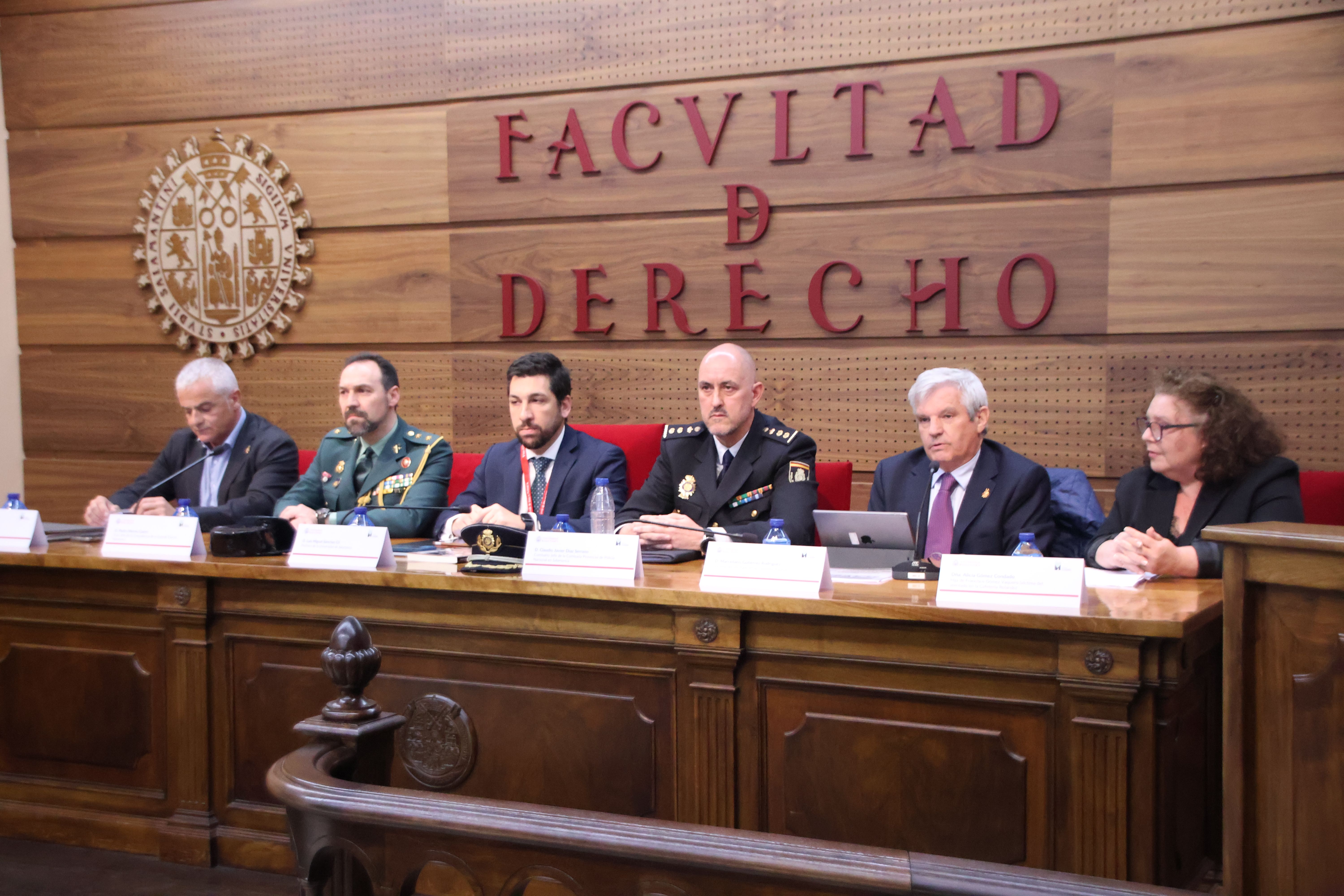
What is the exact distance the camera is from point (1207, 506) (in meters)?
2.57

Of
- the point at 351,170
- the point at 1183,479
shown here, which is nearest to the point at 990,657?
the point at 1183,479

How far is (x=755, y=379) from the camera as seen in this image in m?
3.29

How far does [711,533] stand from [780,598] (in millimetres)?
672

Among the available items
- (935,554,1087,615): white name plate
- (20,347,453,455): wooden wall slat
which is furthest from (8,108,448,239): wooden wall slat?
(935,554,1087,615): white name plate

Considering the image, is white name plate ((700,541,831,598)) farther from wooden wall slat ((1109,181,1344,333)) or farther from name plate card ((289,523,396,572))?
wooden wall slat ((1109,181,1344,333))

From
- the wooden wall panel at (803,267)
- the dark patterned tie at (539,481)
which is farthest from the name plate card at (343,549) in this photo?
the wooden wall panel at (803,267)

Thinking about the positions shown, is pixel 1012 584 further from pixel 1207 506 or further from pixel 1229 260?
pixel 1229 260

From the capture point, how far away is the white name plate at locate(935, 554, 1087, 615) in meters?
1.93

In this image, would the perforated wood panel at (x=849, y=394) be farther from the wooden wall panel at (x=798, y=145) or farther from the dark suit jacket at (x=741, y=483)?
the dark suit jacket at (x=741, y=483)

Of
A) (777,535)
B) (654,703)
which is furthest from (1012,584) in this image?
(654,703)

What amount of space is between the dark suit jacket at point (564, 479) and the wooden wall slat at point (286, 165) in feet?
4.57

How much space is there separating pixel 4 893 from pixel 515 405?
1837mm

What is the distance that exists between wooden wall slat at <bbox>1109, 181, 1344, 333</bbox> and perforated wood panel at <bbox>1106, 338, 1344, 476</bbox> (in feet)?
0.23

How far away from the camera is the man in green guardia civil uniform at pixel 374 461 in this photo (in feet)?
11.5
